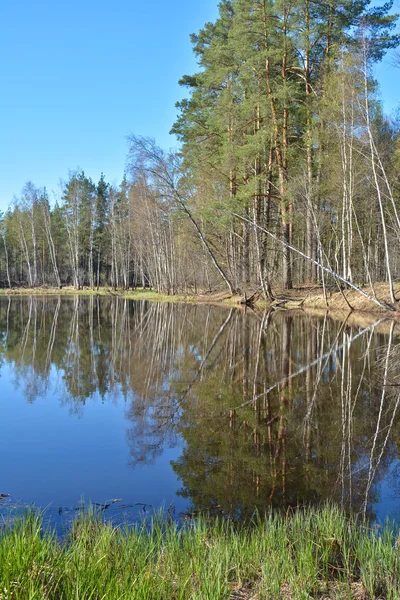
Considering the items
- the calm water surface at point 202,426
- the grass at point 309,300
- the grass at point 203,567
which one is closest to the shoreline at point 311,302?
the grass at point 309,300

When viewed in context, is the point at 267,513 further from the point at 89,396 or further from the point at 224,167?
the point at 224,167

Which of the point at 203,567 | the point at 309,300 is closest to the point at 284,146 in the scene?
the point at 309,300

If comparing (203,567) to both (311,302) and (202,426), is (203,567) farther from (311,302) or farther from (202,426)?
(311,302)

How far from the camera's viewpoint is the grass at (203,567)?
2619mm

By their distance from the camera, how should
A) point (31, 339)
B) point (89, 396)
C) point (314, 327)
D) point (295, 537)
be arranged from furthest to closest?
point (314, 327) < point (31, 339) < point (89, 396) < point (295, 537)

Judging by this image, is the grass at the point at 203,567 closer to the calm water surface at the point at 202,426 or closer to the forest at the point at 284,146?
the calm water surface at the point at 202,426

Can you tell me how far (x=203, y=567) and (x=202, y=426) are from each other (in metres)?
4.02

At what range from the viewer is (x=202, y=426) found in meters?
6.90

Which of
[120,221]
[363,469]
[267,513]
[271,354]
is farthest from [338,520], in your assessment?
[120,221]

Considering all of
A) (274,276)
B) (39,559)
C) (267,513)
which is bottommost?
(267,513)

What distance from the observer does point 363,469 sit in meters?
A: 5.28

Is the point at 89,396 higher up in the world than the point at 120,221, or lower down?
lower down

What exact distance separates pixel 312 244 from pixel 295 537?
2743 centimetres

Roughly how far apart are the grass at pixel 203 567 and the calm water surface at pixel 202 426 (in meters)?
1.01
